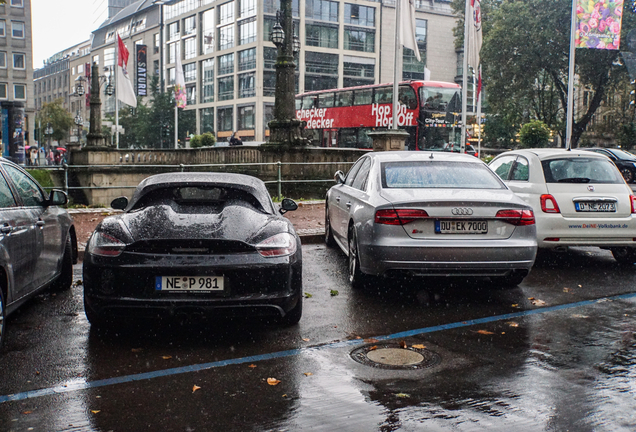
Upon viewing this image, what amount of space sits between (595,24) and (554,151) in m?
13.9

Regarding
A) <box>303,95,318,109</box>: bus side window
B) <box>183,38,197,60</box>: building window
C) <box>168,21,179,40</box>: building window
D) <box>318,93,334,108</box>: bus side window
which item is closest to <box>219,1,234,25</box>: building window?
<box>183,38,197,60</box>: building window

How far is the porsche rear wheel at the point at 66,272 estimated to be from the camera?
23.9ft

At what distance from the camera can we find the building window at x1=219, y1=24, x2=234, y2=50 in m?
69.9

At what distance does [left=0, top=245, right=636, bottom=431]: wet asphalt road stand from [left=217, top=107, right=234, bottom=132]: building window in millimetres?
65540

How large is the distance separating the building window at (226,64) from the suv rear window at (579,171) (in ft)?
210

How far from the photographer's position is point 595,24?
21.3 m

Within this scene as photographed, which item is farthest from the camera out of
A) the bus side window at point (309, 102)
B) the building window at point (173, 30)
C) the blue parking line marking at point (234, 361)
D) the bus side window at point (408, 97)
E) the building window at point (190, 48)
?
the building window at point (173, 30)

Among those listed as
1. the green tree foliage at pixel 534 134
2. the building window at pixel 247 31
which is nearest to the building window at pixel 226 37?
the building window at pixel 247 31

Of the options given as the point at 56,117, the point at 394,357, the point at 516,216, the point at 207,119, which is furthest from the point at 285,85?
the point at 56,117

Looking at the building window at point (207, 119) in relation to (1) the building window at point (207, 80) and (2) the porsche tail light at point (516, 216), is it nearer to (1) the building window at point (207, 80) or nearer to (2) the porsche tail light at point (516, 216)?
(1) the building window at point (207, 80)

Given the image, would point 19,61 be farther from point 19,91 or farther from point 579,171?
point 579,171

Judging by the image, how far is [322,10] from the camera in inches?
2662

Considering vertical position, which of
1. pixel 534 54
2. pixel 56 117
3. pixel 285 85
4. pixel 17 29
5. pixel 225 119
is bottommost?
pixel 285 85

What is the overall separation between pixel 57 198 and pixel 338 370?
3.52 meters
